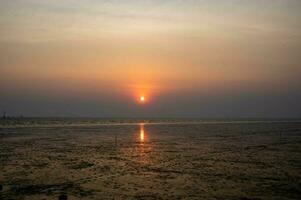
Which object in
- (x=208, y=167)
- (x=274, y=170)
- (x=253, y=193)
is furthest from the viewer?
(x=208, y=167)

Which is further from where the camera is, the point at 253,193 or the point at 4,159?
the point at 4,159

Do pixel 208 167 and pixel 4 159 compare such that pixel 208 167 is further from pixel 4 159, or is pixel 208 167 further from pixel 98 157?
pixel 4 159

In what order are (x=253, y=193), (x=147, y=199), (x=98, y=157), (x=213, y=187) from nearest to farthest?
1. (x=147, y=199)
2. (x=253, y=193)
3. (x=213, y=187)
4. (x=98, y=157)

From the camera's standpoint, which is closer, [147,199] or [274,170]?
[147,199]

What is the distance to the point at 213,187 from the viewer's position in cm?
2114

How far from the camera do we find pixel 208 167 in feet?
94.5

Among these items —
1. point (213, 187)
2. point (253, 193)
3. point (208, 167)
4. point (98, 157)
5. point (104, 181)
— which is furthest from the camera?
point (98, 157)

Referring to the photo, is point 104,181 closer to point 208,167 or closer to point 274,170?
point 208,167

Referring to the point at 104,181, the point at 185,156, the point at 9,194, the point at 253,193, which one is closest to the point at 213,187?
the point at 253,193

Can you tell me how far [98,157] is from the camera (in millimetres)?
35094

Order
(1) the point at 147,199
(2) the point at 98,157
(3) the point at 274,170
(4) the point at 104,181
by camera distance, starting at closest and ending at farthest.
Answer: (1) the point at 147,199 → (4) the point at 104,181 → (3) the point at 274,170 → (2) the point at 98,157

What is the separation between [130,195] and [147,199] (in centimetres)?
125

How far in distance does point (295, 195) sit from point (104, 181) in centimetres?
1107

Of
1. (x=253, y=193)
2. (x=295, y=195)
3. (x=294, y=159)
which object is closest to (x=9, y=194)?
A: (x=253, y=193)
